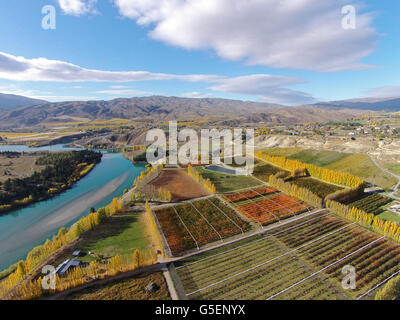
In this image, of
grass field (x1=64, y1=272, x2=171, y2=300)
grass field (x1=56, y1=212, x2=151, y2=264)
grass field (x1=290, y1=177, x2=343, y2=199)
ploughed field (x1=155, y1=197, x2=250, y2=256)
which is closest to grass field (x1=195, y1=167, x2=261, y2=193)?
ploughed field (x1=155, y1=197, x2=250, y2=256)

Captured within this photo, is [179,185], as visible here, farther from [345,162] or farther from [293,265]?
[345,162]

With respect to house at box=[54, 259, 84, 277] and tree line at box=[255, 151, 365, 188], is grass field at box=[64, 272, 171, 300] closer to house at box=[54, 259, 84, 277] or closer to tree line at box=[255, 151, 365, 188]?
house at box=[54, 259, 84, 277]

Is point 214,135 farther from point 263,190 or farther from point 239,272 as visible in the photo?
point 239,272

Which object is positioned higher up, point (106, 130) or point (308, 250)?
point (106, 130)

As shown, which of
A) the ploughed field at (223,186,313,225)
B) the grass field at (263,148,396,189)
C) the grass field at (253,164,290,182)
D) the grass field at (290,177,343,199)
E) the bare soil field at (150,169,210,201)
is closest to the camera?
the ploughed field at (223,186,313,225)

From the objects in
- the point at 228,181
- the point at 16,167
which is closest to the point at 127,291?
the point at 228,181
